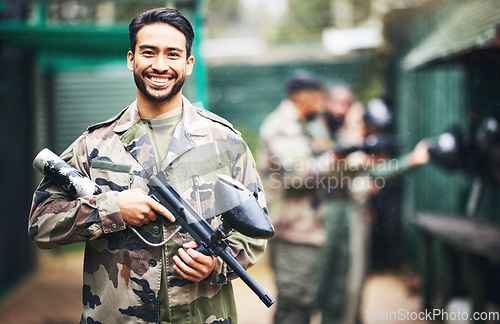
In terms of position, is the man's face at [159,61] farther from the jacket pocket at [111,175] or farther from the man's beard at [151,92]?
the jacket pocket at [111,175]

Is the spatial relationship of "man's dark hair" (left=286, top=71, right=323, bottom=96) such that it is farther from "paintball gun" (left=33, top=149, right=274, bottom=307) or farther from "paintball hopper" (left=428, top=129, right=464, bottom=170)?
"paintball gun" (left=33, top=149, right=274, bottom=307)

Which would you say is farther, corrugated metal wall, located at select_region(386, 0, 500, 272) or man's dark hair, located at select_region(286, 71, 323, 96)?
corrugated metal wall, located at select_region(386, 0, 500, 272)

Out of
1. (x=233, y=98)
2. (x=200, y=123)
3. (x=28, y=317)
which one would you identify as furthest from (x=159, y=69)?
(x=233, y=98)

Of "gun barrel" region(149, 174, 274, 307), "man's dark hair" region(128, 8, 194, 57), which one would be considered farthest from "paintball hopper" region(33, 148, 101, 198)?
"man's dark hair" region(128, 8, 194, 57)

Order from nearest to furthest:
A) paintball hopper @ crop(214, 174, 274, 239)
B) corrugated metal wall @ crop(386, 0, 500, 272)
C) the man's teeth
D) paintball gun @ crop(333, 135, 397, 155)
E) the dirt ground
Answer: paintball hopper @ crop(214, 174, 274, 239) → the man's teeth → paintball gun @ crop(333, 135, 397, 155) → corrugated metal wall @ crop(386, 0, 500, 272) → the dirt ground

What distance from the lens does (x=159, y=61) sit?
1.95m

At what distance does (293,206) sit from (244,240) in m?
1.78

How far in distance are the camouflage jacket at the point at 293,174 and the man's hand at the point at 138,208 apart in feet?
5.89

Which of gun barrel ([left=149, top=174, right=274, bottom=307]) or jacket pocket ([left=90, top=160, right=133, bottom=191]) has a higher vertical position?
jacket pocket ([left=90, top=160, right=133, bottom=191])

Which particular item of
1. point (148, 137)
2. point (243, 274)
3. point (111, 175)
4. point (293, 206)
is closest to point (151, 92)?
point (148, 137)

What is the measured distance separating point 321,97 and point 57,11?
8.48 feet

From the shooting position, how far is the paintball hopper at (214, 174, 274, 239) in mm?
1852

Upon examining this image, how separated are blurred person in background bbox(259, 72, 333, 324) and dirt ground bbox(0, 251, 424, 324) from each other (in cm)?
72

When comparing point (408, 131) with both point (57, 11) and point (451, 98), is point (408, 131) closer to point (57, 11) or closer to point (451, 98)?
point (451, 98)
